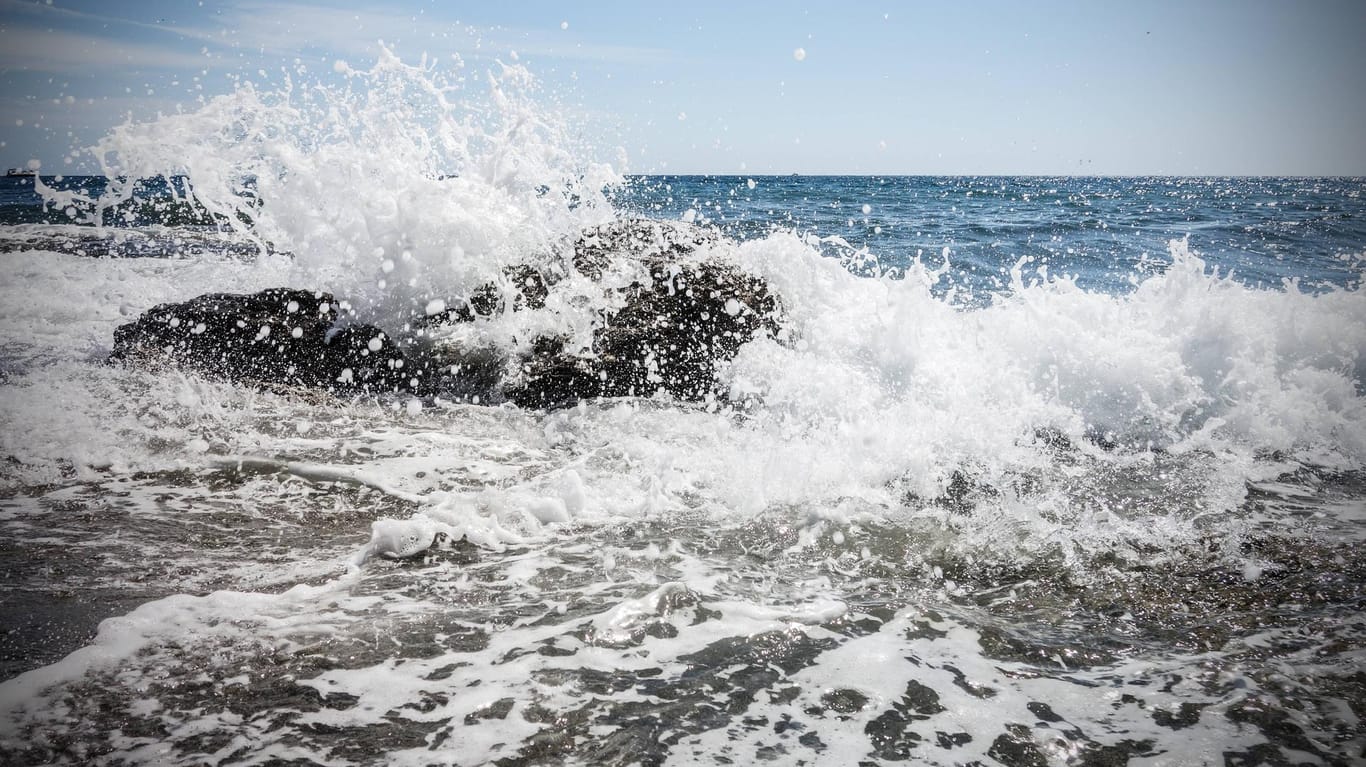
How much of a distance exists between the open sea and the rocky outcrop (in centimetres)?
24

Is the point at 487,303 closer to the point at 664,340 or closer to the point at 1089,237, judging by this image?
the point at 664,340

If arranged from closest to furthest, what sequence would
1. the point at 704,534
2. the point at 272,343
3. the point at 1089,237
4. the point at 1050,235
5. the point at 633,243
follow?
the point at 704,534 < the point at 272,343 < the point at 633,243 < the point at 1089,237 < the point at 1050,235

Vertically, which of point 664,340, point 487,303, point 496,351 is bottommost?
point 496,351

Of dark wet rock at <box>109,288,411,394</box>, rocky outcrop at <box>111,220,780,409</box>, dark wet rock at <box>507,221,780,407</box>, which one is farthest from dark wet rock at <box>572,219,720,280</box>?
dark wet rock at <box>109,288,411,394</box>

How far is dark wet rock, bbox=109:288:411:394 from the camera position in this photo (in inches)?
220

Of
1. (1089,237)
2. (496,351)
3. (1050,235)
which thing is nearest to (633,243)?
→ (496,351)

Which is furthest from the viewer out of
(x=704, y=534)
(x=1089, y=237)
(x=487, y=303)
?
(x=1089, y=237)

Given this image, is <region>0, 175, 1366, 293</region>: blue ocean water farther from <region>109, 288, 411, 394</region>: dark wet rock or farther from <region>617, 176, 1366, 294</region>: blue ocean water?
<region>109, 288, 411, 394</region>: dark wet rock

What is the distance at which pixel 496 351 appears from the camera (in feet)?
18.9

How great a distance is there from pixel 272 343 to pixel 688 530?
445 centimetres

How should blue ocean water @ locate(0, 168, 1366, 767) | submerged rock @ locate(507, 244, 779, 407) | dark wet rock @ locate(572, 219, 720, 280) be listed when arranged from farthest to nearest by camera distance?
dark wet rock @ locate(572, 219, 720, 280) < submerged rock @ locate(507, 244, 779, 407) < blue ocean water @ locate(0, 168, 1366, 767)

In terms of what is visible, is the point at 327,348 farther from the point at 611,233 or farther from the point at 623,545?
the point at 623,545

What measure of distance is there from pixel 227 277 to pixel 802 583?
30.6 ft

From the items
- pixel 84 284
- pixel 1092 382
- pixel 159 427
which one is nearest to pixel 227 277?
pixel 84 284
